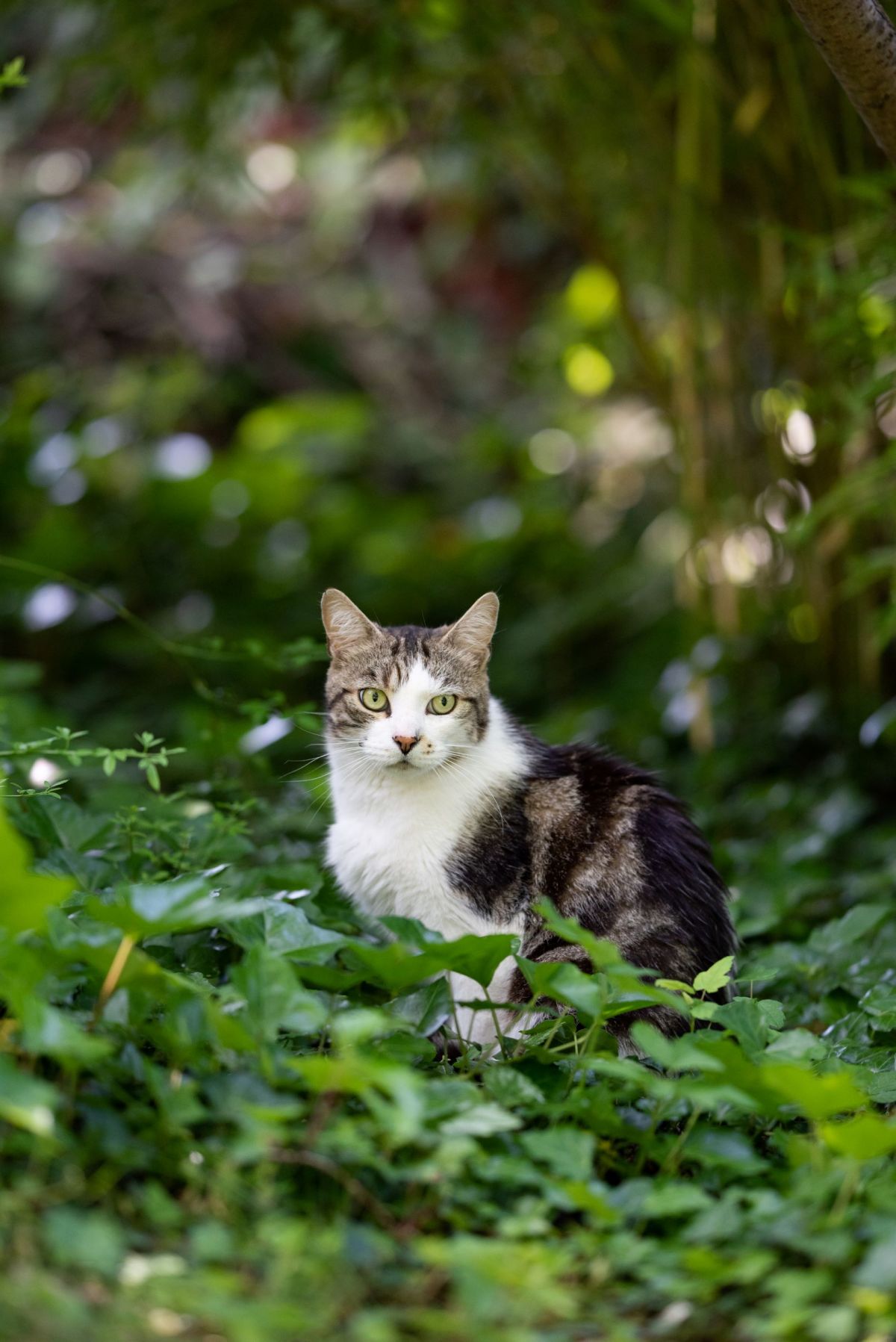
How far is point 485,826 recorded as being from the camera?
250cm

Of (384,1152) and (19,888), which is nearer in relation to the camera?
(19,888)

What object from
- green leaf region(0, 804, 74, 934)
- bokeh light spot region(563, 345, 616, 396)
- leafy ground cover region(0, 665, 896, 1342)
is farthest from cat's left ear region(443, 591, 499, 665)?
bokeh light spot region(563, 345, 616, 396)

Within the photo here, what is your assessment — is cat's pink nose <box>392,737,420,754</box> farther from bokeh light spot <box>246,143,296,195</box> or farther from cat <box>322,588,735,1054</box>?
bokeh light spot <box>246,143,296,195</box>

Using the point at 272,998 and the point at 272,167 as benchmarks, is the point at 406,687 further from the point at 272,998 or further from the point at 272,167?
the point at 272,167

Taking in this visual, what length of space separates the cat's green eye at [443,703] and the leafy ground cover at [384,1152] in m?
0.67

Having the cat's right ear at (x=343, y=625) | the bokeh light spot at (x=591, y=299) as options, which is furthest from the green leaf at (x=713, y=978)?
the bokeh light spot at (x=591, y=299)

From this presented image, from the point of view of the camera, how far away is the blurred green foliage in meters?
1.47

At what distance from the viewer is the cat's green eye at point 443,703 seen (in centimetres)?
260

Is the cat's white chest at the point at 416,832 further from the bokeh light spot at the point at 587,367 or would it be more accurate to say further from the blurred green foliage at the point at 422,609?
the bokeh light spot at the point at 587,367

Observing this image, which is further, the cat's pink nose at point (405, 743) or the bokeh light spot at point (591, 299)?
the bokeh light spot at point (591, 299)

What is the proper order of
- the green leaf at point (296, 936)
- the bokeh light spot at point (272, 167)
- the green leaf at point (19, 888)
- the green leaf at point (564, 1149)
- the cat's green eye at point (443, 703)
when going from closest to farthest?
the green leaf at point (19, 888), the green leaf at point (564, 1149), the green leaf at point (296, 936), the cat's green eye at point (443, 703), the bokeh light spot at point (272, 167)

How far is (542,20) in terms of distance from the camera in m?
3.82

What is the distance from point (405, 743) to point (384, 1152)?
994mm

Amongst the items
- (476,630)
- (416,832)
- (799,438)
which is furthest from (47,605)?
(799,438)
